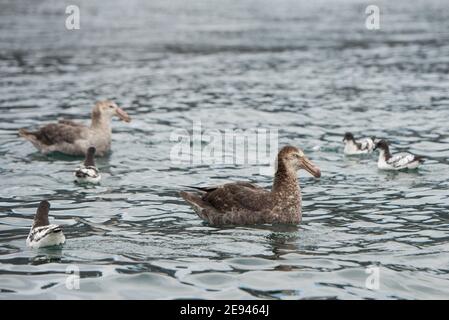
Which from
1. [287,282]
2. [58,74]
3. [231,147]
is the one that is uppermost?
[58,74]

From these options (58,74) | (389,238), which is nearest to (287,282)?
(389,238)

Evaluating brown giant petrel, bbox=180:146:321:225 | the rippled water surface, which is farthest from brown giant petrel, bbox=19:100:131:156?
brown giant petrel, bbox=180:146:321:225

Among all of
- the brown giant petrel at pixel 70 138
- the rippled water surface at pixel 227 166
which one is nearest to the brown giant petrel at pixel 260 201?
the rippled water surface at pixel 227 166

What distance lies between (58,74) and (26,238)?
2056 cm

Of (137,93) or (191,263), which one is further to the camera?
(137,93)

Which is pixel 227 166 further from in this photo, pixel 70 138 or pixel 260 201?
pixel 260 201

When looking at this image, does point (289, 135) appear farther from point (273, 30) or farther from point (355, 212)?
point (273, 30)

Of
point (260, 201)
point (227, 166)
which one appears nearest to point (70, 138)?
point (227, 166)

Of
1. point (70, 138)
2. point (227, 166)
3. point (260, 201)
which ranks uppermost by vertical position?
point (70, 138)

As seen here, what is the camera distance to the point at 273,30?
4603cm

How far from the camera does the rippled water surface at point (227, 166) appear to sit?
503 inches

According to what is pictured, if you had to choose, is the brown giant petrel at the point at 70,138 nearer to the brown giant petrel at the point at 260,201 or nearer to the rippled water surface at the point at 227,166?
the rippled water surface at the point at 227,166

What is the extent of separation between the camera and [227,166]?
2058 cm

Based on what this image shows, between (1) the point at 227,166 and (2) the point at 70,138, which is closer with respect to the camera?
(1) the point at 227,166
